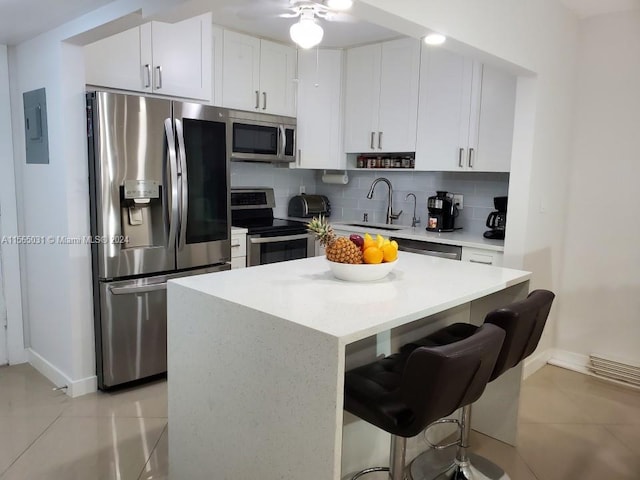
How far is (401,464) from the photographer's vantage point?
6.05 ft

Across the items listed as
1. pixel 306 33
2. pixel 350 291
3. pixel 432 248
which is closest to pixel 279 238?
pixel 432 248

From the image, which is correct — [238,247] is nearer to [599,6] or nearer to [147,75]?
[147,75]

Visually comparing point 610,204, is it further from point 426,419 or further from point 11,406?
point 11,406

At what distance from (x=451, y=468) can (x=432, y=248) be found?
169 cm

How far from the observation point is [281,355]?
155 centimetres

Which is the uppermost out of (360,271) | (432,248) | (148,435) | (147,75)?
(147,75)

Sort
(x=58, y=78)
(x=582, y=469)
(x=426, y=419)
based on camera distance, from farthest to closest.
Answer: (x=58, y=78), (x=582, y=469), (x=426, y=419)

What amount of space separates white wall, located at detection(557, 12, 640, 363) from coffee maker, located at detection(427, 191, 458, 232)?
0.84 meters

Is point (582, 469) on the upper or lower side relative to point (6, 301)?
lower

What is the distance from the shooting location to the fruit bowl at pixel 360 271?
2018 millimetres

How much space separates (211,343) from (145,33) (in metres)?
2.22

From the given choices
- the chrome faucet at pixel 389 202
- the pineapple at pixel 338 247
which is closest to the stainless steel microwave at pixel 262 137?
the chrome faucet at pixel 389 202

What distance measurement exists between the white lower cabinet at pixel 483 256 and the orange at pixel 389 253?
1.49 metres

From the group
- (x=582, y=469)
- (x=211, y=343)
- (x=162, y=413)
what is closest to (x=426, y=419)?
(x=211, y=343)
